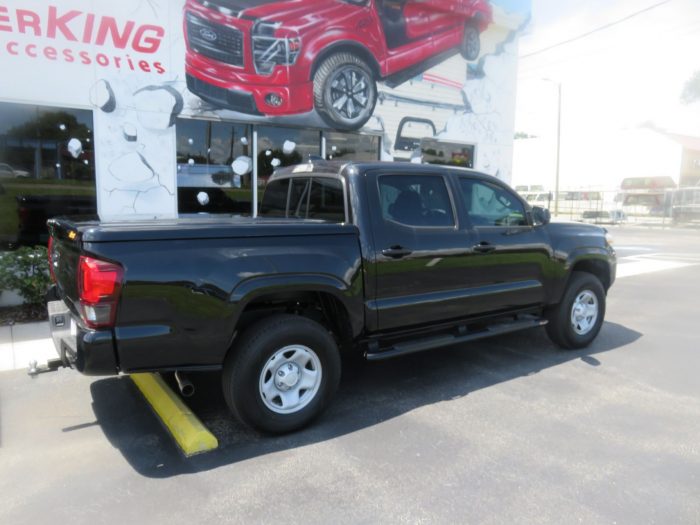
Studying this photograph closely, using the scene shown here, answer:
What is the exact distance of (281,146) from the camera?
9523 millimetres

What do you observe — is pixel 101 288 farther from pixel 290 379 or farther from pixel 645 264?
pixel 645 264

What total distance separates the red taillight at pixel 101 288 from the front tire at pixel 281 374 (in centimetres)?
82

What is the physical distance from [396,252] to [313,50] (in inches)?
264

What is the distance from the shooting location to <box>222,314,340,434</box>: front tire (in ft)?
11.0

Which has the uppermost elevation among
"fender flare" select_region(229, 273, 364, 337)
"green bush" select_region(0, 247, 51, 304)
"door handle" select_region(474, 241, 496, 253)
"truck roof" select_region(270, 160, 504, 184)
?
"truck roof" select_region(270, 160, 504, 184)

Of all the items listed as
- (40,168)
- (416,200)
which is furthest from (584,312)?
(40,168)

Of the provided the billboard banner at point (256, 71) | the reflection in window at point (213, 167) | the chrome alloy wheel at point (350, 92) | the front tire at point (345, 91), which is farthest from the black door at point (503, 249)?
the chrome alloy wheel at point (350, 92)

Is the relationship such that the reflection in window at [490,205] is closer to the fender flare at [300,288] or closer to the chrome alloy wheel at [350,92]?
the fender flare at [300,288]

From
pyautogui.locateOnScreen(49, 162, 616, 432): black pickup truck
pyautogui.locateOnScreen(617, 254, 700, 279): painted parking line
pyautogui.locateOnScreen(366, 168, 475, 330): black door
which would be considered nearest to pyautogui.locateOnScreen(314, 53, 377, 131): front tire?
pyautogui.locateOnScreen(49, 162, 616, 432): black pickup truck

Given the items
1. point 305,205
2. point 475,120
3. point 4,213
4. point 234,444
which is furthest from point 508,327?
point 475,120

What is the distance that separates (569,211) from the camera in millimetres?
38594

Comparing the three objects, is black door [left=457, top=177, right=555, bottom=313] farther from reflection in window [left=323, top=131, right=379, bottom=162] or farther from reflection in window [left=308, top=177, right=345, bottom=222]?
reflection in window [left=323, top=131, right=379, bottom=162]

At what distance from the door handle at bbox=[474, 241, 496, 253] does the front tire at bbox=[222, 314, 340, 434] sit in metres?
1.61

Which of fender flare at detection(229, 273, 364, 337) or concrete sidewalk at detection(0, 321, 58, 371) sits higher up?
fender flare at detection(229, 273, 364, 337)
